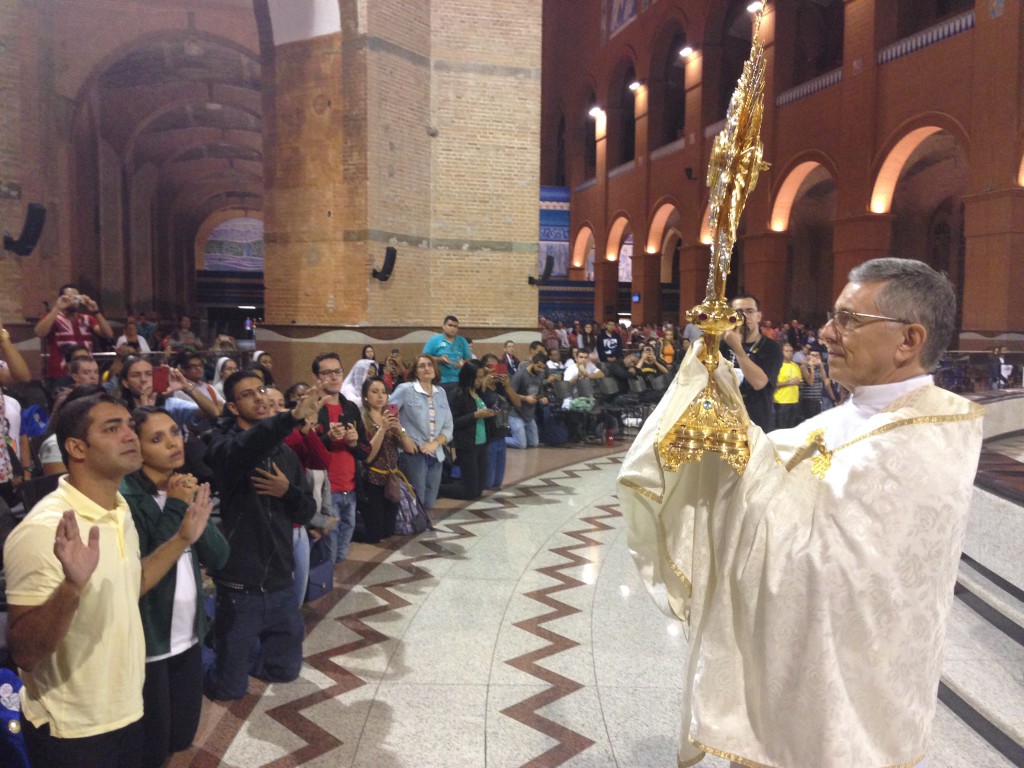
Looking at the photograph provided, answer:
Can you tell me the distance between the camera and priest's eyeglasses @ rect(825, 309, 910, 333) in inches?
76.5

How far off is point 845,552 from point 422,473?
17.7ft

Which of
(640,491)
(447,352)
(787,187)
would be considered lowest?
(640,491)

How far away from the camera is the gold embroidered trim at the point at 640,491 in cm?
201

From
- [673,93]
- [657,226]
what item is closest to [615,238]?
[657,226]

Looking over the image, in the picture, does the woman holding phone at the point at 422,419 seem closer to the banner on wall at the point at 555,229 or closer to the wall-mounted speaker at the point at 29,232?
the wall-mounted speaker at the point at 29,232

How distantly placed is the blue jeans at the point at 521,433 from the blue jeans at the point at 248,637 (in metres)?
7.23

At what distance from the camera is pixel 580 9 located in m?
32.0

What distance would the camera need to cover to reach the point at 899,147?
53.4 ft

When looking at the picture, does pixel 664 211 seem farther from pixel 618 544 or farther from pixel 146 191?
pixel 618 544

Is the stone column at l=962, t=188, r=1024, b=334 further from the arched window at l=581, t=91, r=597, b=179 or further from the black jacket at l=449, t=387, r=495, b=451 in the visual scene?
the arched window at l=581, t=91, r=597, b=179

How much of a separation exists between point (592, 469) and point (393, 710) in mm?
6290

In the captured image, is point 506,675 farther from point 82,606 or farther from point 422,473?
point 422,473

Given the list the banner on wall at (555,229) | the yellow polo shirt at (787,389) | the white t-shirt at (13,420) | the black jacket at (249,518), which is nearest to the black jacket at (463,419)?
the yellow polo shirt at (787,389)

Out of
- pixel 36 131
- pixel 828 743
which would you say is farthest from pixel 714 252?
pixel 36 131
